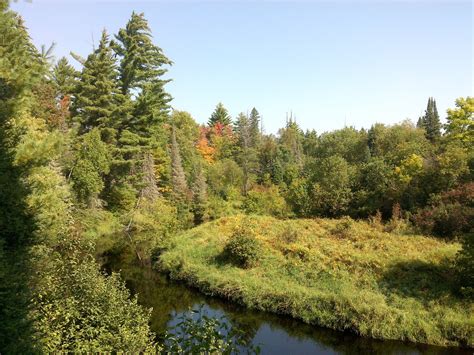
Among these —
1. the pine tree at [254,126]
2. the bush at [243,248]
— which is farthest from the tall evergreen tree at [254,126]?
the bush at [243,248]

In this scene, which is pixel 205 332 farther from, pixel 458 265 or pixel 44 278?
pixel 458 265

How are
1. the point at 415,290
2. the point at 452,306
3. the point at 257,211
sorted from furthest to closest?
the point at 257,211, the point at 415,290, the point at 452,306

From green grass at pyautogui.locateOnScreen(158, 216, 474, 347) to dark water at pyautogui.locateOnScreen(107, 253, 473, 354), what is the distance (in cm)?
45

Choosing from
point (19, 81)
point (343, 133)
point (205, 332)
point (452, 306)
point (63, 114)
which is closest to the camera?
point (205, 332)

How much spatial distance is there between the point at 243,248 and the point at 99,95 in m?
24.4

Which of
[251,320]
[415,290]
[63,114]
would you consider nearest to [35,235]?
[251,320]

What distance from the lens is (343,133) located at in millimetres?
59312

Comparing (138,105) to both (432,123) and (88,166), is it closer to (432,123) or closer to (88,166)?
(88,166)

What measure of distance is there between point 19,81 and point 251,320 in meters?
15.1

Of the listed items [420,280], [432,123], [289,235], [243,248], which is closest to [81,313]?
[243,248]

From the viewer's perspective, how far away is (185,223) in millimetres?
35719

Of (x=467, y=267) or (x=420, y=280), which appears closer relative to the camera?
(x=467, y=267)

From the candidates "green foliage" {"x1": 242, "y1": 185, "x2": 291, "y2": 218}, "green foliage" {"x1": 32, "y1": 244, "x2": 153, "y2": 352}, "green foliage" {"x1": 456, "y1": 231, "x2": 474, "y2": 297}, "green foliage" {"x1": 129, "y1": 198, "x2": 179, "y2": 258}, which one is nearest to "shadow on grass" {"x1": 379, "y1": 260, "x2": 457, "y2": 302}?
"green foliage" {"x1": 456, "y1": 231, "x2": 474, "y2": 297}

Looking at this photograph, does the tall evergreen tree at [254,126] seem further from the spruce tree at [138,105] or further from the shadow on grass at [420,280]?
the shadow on grass at [420,280]
